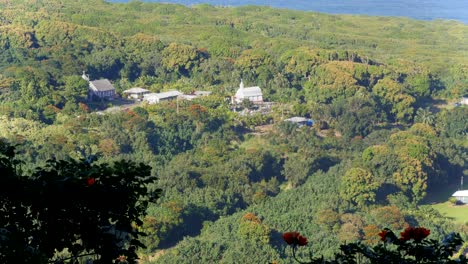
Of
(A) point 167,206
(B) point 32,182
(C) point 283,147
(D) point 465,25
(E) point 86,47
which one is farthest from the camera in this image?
(D) point 465,25

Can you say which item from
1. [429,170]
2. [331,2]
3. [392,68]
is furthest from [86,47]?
[331,2]

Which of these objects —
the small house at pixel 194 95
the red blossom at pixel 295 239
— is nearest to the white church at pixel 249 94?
the small house at pixel 194 95

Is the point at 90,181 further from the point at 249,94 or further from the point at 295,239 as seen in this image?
the point at 249,94

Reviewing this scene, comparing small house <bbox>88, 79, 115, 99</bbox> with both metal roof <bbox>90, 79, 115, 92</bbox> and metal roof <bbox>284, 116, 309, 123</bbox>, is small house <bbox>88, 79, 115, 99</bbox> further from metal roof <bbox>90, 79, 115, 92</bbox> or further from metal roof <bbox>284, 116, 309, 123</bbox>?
metal roof <bbox>284, 116, 309, 123</bbox>

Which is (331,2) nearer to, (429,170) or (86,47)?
(86,47)

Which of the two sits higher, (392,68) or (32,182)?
(32,182)

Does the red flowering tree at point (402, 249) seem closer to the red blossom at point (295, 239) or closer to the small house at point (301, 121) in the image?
the red blossom at point (295, 239)

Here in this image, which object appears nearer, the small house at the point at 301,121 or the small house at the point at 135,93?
the small house at the point at 301,121
